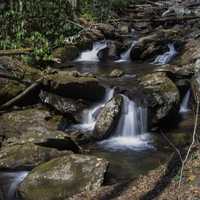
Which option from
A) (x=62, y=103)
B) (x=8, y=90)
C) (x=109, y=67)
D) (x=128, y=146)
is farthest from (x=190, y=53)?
(x=8, y=90)

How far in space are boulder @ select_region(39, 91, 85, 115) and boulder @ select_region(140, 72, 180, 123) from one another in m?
2.37

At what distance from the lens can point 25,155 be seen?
1163 centimetres

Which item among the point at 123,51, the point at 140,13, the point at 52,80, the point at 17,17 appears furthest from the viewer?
the point at 140,13

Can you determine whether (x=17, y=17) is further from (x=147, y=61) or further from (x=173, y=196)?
(x=147, y=61)

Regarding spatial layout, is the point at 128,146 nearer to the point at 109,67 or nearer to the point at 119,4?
the point at 109,67

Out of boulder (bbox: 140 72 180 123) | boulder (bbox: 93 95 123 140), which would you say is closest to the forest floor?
boulder (bbox: 93 95 123 140)

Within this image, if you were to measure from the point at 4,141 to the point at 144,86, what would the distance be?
5.57 meters

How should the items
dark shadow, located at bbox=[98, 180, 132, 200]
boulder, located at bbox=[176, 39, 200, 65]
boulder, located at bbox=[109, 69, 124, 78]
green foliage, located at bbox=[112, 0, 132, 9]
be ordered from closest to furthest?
dark shadow, located at bbox=[98, 180, 132, 200], boulder, located at bbox=[109, 69, 124, 78], boulder, located at bbox=[176, 39, 200, 65], green foliage, located at bbox=[112, 0, 132, 9]

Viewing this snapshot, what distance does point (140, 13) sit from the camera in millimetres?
32906

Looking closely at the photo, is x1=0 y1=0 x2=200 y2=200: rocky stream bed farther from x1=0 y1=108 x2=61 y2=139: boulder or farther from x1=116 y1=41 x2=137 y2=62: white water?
x1=116 y1=41 x2=137 y2=62: white water

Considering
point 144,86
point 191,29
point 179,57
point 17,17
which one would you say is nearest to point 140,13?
point 191,29

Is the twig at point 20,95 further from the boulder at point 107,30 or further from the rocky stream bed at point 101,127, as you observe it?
the boulder at point 107,30

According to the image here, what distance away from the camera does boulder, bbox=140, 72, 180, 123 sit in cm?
1505

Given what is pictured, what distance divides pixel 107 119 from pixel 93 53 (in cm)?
1009
